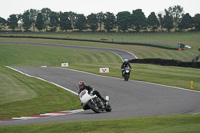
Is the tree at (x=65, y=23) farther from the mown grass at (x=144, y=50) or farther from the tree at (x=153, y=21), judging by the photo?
the mown grass at (x=144, y=50)

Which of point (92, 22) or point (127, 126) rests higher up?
point (92, 22)

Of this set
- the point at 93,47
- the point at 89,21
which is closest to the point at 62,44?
the point at 93,47

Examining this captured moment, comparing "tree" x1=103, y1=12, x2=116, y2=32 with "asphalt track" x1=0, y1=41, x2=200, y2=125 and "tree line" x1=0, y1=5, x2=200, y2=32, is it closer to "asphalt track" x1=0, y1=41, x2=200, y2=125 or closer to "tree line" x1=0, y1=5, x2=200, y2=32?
"tree line" x1=0, y1=5, x2=200, y2=32

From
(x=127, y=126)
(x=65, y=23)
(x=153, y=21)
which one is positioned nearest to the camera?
(x=127, y=126)

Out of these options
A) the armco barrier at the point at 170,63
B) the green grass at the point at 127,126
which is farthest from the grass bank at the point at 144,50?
the green grass at the point at 127,126

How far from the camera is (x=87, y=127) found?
30.4ft

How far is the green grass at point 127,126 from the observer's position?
858 cm

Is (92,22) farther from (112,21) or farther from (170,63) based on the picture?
(170,63)

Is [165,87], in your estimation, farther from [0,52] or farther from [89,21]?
[89,21]

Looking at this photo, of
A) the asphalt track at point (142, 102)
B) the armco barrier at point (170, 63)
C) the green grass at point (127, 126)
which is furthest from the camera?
the armco barrier at point (170, 63)

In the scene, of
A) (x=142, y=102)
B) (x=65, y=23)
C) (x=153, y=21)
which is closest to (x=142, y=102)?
(x=142, y=102)

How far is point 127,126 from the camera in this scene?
30.2 feet

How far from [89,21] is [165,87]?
5410 inches

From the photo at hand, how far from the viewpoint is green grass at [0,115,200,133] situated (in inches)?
338
